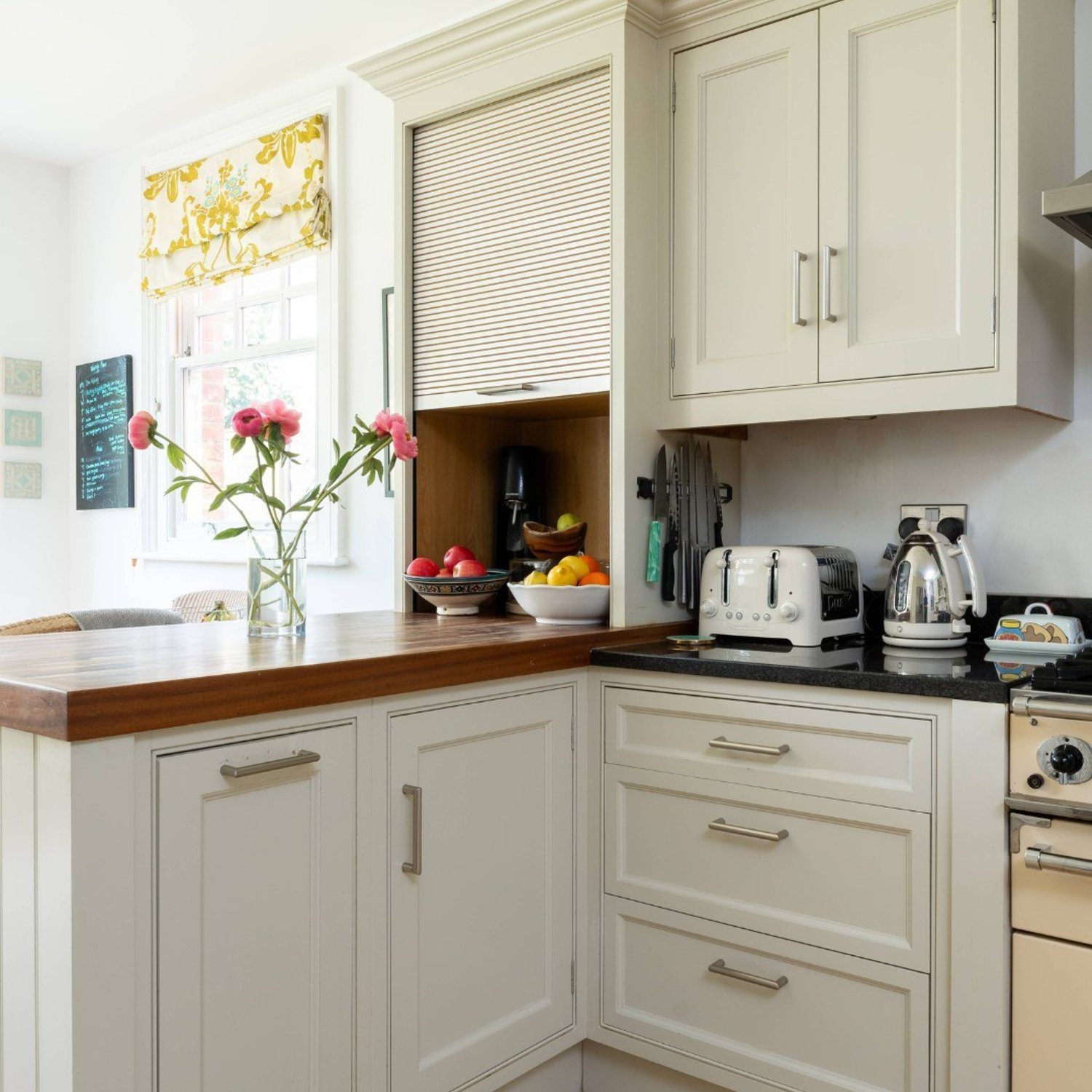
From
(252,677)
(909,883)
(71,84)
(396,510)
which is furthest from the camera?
(71,84)

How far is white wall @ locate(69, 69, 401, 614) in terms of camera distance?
140 inches

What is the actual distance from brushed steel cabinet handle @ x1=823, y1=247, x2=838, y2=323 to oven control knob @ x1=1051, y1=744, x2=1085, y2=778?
0.93m

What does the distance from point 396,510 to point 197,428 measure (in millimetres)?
2064

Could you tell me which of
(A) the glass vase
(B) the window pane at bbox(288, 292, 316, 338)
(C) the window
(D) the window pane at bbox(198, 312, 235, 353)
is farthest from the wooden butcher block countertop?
(D) the window pane at bbox(198, 312, 235, 353)

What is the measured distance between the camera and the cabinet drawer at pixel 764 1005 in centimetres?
173

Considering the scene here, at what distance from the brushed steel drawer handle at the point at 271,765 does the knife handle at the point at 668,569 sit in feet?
3.22

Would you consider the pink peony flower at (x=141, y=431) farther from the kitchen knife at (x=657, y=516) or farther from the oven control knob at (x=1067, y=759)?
the oven control knob at (x=1067, y=759)

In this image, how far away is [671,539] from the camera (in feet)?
7.66

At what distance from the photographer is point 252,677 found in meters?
1.47

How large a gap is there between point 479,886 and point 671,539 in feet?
2.84

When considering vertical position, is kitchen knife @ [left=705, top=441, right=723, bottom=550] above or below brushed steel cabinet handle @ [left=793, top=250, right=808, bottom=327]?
below

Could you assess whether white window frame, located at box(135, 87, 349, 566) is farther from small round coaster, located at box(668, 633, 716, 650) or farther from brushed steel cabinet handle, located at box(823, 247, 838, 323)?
brushed steel cabinet handle, located at box(823, 247, 838, 323)

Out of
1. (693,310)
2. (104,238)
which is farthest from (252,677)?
(104,238)

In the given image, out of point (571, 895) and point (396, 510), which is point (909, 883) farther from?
point (396, 510)
